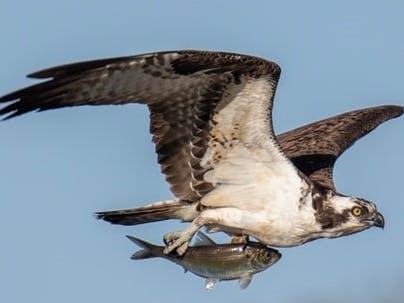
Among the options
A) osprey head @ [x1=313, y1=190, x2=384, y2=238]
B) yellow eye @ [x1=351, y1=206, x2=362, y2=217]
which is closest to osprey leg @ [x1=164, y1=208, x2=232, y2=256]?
osprey head @ [x1=313, y1=190, x2=384, y2=238]

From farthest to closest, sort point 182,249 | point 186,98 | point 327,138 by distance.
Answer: point 327,138 → point 182,249 → point 186,98

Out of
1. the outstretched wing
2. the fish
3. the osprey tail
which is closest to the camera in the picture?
the outstretched wing

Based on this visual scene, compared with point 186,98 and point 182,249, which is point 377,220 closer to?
point 182,249

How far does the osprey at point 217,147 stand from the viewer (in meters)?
16.0

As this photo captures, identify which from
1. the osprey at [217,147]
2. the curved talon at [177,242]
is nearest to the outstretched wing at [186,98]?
the osprey at [217,147]

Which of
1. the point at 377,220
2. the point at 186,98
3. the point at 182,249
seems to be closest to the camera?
the point at 186,98

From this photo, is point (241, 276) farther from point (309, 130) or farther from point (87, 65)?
point (309, 130)

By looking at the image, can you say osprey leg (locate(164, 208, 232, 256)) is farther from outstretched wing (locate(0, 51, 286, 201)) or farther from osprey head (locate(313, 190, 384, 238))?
osprey head (locate(313, 190, 384, 238))

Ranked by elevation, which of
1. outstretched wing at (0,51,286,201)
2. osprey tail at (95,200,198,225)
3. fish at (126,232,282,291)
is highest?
outstretched wing at (0,51,286,201)

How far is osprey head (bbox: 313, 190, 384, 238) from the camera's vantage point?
56.6 ft

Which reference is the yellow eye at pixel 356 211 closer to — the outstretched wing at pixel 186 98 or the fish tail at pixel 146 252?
the outstretched wing at pixel 186 98

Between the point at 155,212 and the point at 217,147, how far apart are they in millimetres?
924

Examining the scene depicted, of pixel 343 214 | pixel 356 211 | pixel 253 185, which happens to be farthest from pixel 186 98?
pixel 356 211

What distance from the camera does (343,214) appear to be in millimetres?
17359
